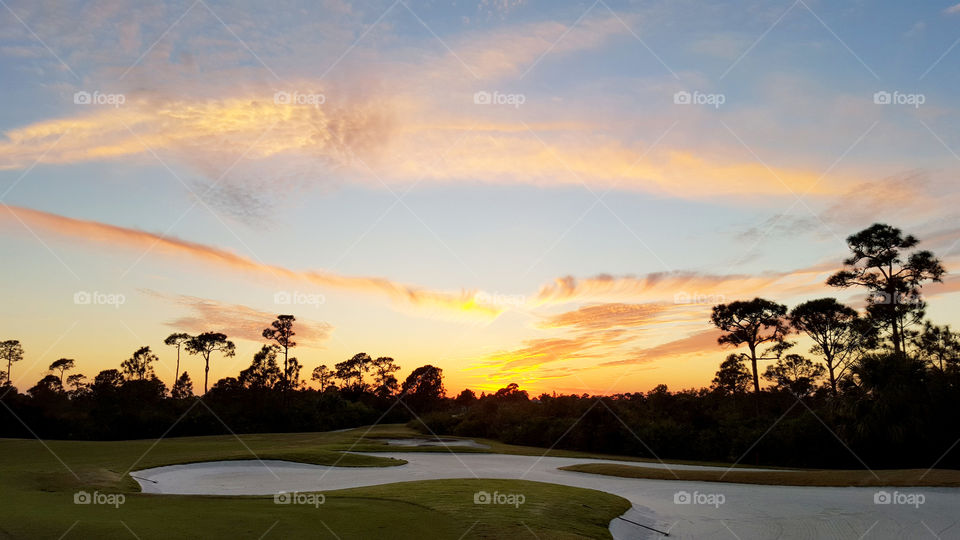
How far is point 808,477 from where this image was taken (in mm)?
29812

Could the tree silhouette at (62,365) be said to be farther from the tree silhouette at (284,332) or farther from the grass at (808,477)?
the grass at (808,477)

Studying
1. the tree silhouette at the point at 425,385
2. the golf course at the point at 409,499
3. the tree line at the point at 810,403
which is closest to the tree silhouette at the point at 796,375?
the tree line at the point at 810,403

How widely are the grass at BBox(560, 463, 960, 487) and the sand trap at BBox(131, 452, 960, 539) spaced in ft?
4.81

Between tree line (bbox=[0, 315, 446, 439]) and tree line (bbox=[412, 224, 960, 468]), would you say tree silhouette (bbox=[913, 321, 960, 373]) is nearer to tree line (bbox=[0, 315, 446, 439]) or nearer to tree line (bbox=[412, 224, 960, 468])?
tree line (bbox=[412, 224, 960, 468])

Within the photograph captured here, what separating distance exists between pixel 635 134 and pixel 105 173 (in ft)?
81.9

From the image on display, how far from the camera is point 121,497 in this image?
52.4 feet

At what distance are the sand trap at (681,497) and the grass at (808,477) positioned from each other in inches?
57.7

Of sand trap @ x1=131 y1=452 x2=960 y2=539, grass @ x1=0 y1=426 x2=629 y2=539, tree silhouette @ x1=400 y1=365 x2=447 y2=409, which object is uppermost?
tree silhouette @ x1=400 y1=365 x2=447 y2=409

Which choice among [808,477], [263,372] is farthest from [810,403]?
[263,372]

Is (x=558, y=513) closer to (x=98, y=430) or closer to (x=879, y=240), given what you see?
(x=879, y=240)

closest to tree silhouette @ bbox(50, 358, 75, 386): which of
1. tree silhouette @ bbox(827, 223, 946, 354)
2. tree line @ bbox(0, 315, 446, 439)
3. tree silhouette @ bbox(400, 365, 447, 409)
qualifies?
tree line @ bbox(0, 315, 446, 439)

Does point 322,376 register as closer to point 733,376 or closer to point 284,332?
point 284,332

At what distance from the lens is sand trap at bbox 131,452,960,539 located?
17.3 metres

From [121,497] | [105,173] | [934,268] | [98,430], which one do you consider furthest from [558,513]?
[98,430]
